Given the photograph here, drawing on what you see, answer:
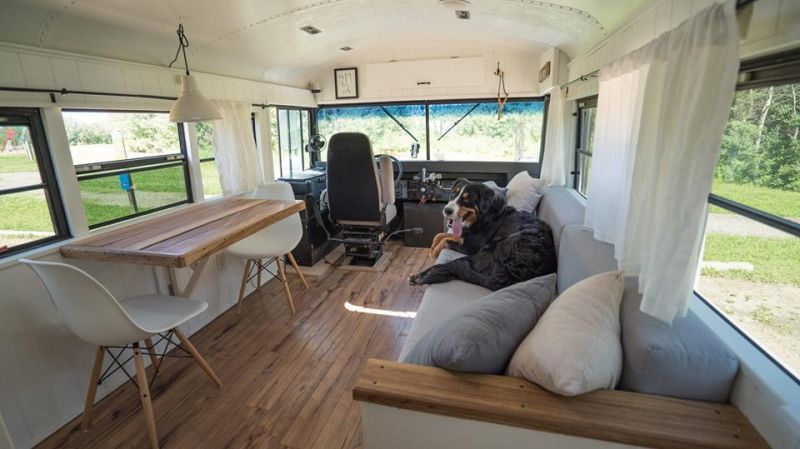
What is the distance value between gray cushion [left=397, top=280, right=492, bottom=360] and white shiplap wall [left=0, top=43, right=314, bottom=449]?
1299mm

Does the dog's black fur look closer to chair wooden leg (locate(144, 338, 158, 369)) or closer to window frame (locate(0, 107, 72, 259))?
chair wooden leg (locate(144, 338, 158, 369))

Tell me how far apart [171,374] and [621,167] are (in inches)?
107

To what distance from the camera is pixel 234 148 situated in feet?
10.3

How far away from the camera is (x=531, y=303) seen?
1.39m

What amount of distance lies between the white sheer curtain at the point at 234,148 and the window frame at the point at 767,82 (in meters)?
3.14

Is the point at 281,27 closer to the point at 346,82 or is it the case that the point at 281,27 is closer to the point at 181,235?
the point at 181,235

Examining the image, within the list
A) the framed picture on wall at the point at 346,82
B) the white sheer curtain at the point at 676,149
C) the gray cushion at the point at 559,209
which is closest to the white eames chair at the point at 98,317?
the white sheer curtain at the point at 676,149

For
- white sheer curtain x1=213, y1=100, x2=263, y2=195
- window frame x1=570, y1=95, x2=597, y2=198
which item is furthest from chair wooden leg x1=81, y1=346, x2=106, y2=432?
window frame x1=570, y1=95, x2=597, y2=198

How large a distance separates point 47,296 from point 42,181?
608 mm

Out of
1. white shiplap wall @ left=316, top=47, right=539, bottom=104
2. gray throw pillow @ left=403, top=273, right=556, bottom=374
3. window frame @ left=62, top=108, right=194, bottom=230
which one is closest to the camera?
gray throw pillow @ left=403, top=273, right=556, bottom=374

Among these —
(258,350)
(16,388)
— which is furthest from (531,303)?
(16,388)

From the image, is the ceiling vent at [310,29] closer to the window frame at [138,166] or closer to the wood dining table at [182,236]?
the window frame at [138,166]

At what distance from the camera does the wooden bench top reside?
36.3 inches

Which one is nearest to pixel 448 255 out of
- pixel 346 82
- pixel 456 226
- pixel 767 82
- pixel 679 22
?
pixel 456 226
